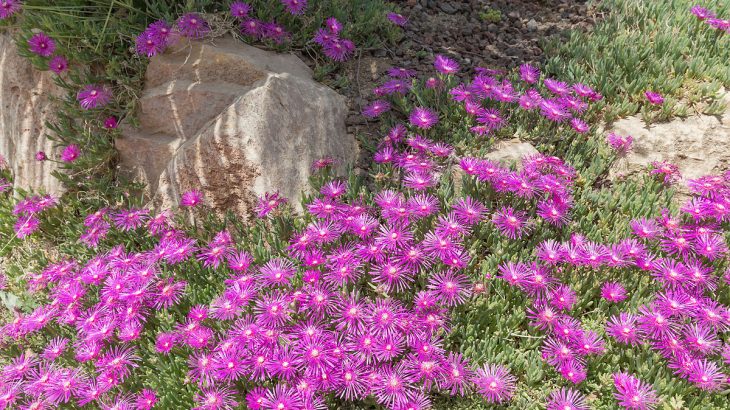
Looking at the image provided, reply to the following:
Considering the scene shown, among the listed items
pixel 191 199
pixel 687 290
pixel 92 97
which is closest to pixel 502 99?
pixel 687 290

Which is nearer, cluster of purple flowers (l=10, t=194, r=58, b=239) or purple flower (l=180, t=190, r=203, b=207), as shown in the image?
purple flower (l=180, t=190, r=203, b=207)

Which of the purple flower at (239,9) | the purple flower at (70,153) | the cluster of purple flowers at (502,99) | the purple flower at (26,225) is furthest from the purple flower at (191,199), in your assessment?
the purple flower at (239,9)

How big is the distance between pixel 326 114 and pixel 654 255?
2.24 m

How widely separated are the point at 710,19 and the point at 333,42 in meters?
2.99

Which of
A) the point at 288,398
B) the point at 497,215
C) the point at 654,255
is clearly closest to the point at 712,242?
the point at 654,255

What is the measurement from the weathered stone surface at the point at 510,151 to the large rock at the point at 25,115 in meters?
3.13

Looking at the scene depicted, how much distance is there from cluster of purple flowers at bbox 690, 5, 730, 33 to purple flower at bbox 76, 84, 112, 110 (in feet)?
14.8

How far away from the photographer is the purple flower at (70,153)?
395cm

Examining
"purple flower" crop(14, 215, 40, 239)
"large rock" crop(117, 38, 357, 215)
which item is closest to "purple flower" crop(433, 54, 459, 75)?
"large rock" crop(117, 38, 357, 215)

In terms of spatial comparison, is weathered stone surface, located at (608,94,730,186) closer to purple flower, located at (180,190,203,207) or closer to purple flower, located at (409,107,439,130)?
purple flower, located at (409,107,439,130)

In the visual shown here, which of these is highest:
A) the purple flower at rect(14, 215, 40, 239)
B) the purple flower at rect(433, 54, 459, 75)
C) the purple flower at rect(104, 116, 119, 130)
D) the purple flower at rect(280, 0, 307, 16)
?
the purple flower at rect(280, 0, 307, 16)

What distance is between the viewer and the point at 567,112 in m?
3.92

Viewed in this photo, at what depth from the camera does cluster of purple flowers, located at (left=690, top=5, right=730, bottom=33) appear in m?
4.51

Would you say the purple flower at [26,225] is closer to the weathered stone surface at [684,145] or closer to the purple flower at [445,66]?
the purple flower at [445,66]
